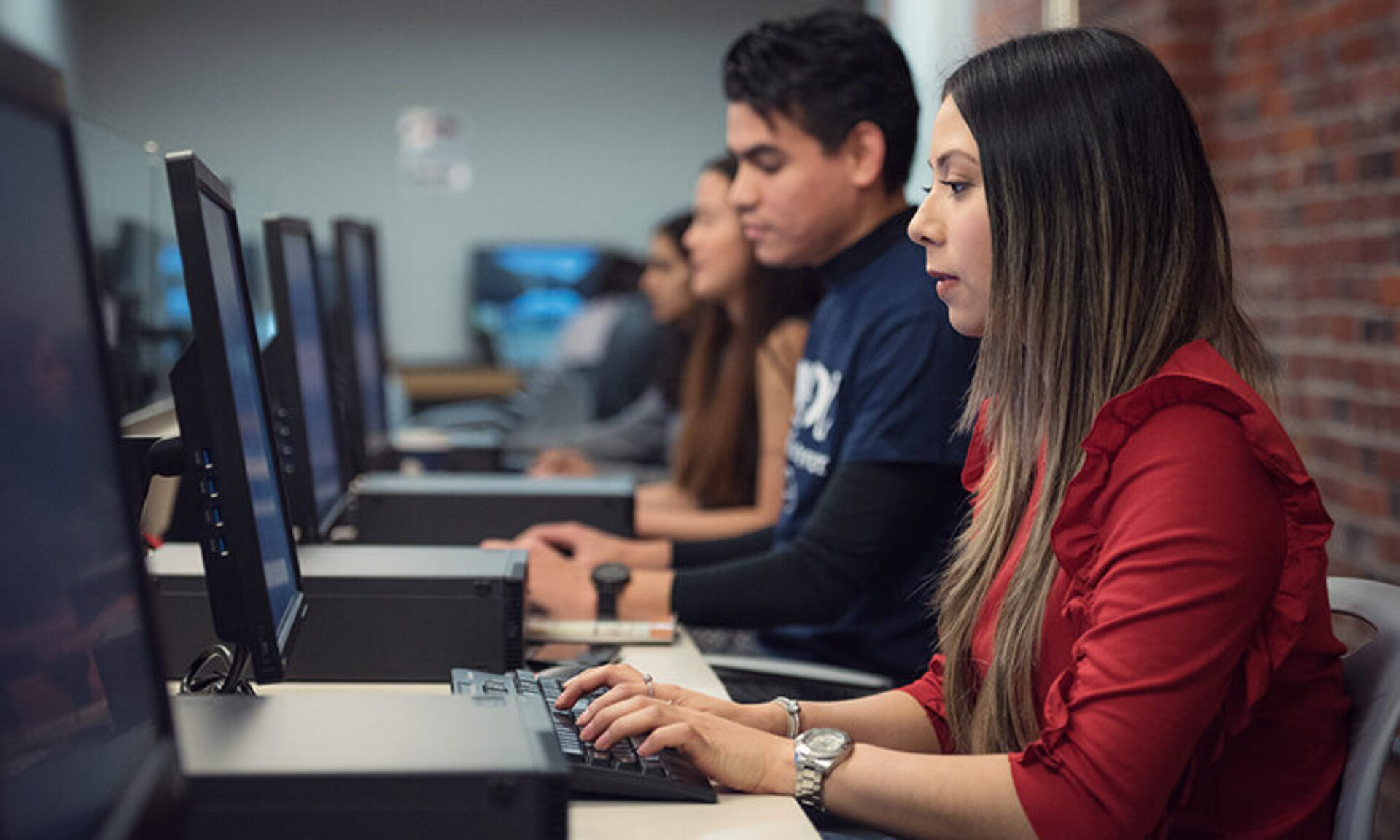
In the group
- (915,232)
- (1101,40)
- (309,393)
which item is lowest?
(309,393)

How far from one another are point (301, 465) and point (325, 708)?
74cm

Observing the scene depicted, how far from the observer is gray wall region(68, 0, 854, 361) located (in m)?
7.43

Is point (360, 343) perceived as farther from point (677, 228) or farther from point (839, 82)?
point (677, 228)

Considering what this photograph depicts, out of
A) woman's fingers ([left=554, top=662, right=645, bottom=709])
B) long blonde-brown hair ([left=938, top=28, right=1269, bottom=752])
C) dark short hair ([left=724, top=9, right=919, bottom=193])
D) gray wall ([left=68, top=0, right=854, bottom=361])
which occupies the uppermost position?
gray wall ([left=68, top=0, right=854, bottom=361])

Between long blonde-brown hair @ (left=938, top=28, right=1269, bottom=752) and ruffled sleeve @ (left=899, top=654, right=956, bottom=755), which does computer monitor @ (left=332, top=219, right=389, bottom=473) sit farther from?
long blonde-brown hair @ (left=938, top=28, right=1269, bottom=752)

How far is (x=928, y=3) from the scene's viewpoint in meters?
4.41

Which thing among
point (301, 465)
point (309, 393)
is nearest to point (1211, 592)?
point (301, 465)

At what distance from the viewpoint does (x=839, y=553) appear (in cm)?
169

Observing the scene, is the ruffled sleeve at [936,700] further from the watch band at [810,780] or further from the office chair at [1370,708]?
the office chair at [1370,708]

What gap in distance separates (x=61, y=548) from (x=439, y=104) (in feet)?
24.0

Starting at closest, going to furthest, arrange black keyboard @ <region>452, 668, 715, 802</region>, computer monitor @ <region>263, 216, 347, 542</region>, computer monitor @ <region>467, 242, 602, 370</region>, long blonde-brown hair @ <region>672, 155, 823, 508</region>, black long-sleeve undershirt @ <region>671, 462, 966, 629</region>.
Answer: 1. black keyboard @ <region>452, 668, 715, 802</region>
2. computer monitor @ <region>263, 216, 347, 542</region>
3. black long-sleeve undershirt @ <region>671, 462, 966, 629</region>
4. long blonde-brown hair @ <region>672, 155, 823, 508</region>
5. computer monitor @ <region>467, 242, 602, 370</region>

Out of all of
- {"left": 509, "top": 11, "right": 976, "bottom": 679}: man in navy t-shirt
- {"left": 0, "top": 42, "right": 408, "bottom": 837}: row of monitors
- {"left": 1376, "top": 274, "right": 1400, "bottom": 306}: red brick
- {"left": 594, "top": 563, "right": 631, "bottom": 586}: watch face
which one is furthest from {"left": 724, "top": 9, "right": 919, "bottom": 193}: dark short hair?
{"left": 0, "top": 42, "right": 408, "bottom": 837}: row of monitors

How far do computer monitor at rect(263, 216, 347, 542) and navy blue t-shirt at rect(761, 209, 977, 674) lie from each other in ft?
2.09

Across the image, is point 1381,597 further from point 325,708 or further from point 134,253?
point 134,253
